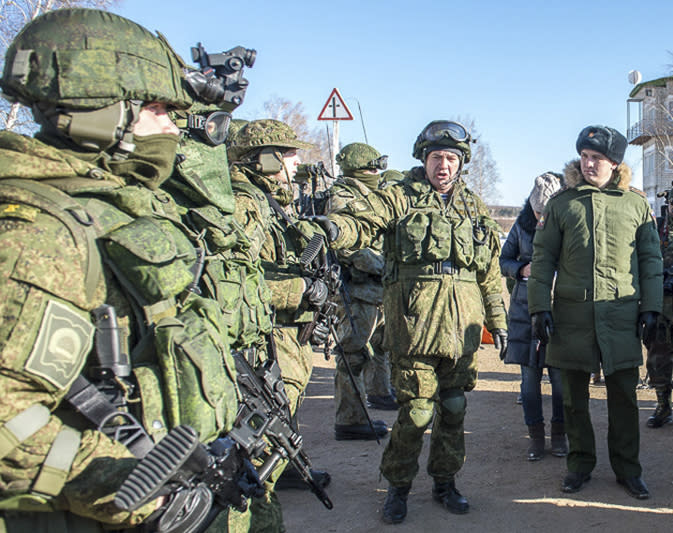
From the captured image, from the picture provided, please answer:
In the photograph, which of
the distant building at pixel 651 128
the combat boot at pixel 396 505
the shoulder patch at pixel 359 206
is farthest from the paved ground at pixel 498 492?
the distant building at pixel 651 128

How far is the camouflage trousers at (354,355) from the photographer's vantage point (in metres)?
6.01

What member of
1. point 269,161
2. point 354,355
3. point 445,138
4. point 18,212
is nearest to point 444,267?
point 445,138

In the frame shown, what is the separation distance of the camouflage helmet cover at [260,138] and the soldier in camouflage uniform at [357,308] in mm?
923

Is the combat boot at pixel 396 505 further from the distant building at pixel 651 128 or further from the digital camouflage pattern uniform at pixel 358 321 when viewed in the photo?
the distant building at pixel 651 128

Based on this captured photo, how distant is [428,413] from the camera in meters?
4.05

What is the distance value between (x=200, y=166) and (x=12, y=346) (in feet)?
5.68

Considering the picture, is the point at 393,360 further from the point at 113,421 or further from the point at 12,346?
the point at 12,346

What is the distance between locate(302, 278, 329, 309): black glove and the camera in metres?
4.27

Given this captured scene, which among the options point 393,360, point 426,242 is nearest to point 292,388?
point 393,360

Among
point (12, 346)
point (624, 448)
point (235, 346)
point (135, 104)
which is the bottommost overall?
point (624, 448)

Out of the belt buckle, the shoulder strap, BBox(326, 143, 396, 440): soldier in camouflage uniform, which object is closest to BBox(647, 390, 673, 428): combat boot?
BBox(326, 143, 396, 440): soldier in camouflage uniform

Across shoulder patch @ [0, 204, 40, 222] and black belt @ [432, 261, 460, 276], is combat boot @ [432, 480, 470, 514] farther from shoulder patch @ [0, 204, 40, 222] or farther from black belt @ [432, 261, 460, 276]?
shoulder patch @ [0, 204, 40, 222]

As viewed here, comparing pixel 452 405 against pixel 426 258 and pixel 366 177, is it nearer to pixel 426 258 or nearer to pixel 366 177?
pixel 426 258

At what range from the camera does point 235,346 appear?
131 inches
